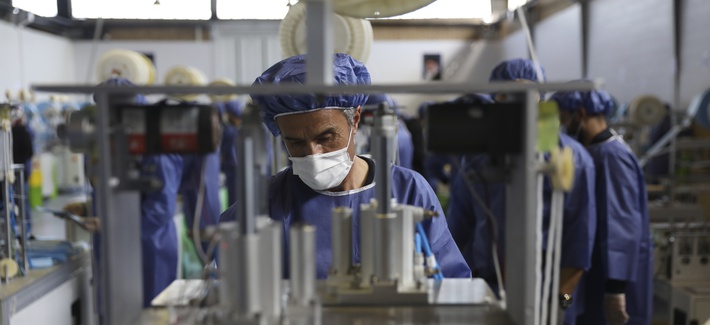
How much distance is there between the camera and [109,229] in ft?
2.41

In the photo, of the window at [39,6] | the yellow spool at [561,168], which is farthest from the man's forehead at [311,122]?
the window at [39,6]

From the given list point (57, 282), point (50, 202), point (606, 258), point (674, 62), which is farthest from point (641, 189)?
point (50, 202)

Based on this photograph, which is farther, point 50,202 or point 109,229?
point 50,202

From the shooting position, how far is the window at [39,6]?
6.72m

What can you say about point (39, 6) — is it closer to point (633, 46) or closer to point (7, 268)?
point (7, 268)

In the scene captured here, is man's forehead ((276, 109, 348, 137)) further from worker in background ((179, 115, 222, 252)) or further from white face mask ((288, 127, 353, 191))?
worker in background ((179, 115, 222, 252))

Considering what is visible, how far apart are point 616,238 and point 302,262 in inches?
68.6

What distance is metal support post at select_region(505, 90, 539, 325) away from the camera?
29.0 inches

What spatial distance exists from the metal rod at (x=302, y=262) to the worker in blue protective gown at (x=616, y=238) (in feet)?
Result: 5.52

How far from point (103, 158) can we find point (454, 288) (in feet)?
1.86

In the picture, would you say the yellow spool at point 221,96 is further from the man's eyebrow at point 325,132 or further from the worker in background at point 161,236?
the worker in background at point 161,236

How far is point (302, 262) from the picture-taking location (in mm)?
753

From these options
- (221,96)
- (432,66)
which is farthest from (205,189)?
(432,66)

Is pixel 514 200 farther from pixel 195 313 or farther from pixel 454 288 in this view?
pixel 195 313
